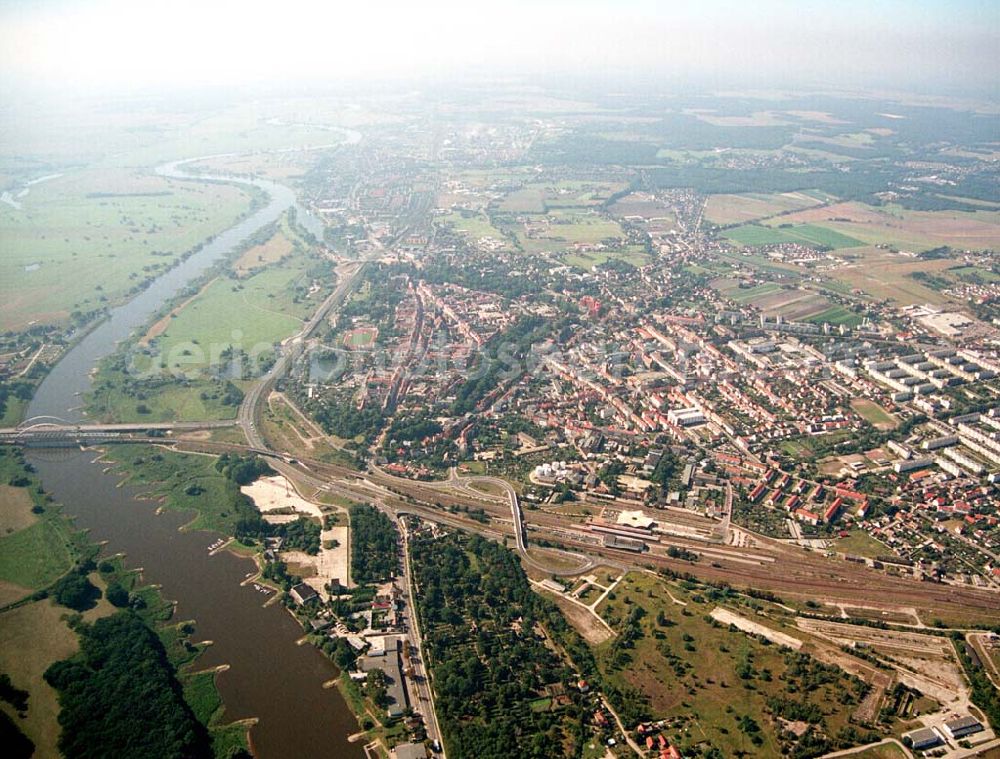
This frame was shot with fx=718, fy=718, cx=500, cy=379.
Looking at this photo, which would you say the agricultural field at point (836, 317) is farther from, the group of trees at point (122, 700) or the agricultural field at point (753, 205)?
the group of trees at point (122, 700)

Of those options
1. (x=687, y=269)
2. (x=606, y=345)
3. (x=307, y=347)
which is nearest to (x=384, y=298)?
(x=307, y=347)

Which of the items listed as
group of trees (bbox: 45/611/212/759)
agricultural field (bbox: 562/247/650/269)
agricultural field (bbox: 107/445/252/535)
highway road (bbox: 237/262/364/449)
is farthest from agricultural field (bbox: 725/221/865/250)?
group of trees (bbox: 45/611/212/759)

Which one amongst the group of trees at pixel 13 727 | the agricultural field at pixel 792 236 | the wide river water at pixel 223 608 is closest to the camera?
the group of trees at pixel 13 727

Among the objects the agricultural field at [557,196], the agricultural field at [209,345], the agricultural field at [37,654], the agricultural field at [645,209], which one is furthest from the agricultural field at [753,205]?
the agricultural field at [37,654]

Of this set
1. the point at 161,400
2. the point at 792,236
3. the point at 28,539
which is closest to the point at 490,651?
the point at 28,539

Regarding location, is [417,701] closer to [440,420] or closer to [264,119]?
[440,420]
